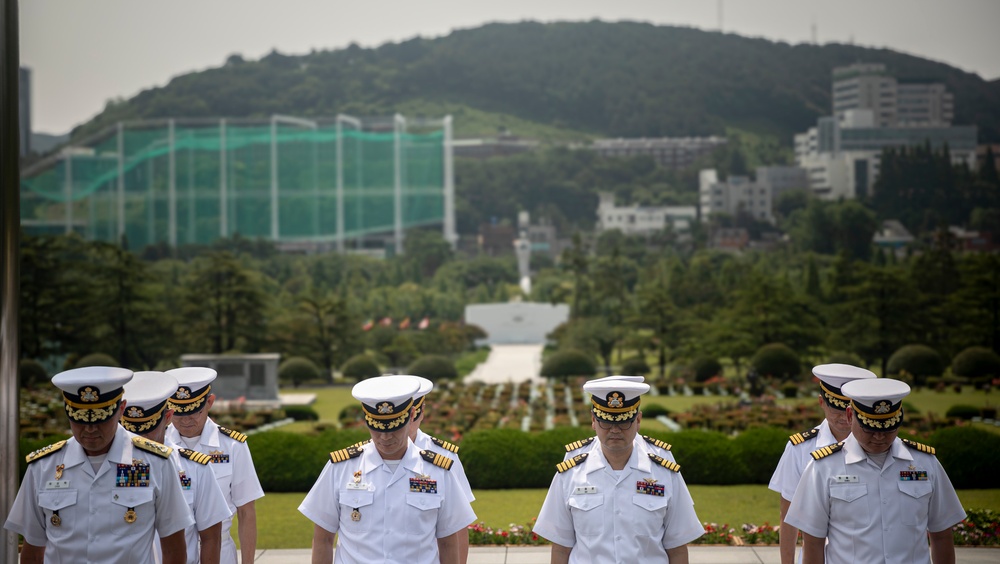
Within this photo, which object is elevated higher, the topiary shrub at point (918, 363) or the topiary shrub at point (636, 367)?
the topiary shrub at point (918, 363)

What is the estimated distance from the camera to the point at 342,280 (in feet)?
134

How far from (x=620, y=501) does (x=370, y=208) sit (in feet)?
154

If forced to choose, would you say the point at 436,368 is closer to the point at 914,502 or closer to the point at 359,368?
the point at 359,368

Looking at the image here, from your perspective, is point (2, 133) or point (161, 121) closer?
point (2, 133)

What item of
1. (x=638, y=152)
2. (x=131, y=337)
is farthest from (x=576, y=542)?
(x=638, y=152)

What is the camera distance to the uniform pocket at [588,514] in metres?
3.48

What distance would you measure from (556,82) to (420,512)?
3032 inches

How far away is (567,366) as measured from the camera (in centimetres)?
2478

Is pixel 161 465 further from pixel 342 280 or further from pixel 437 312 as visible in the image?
pixel 342 280

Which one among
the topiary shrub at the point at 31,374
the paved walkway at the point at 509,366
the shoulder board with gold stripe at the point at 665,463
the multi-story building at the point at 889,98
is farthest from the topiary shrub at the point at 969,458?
the multi-story building at the point at 889,98

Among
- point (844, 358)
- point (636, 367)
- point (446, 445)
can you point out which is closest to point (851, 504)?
point (446, 445)

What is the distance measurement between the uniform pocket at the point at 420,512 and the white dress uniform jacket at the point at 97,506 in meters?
0.72

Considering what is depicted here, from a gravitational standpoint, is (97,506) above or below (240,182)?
below

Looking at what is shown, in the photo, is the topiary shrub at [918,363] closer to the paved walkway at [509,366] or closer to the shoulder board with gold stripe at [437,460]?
the paved walkway at [509,366]
